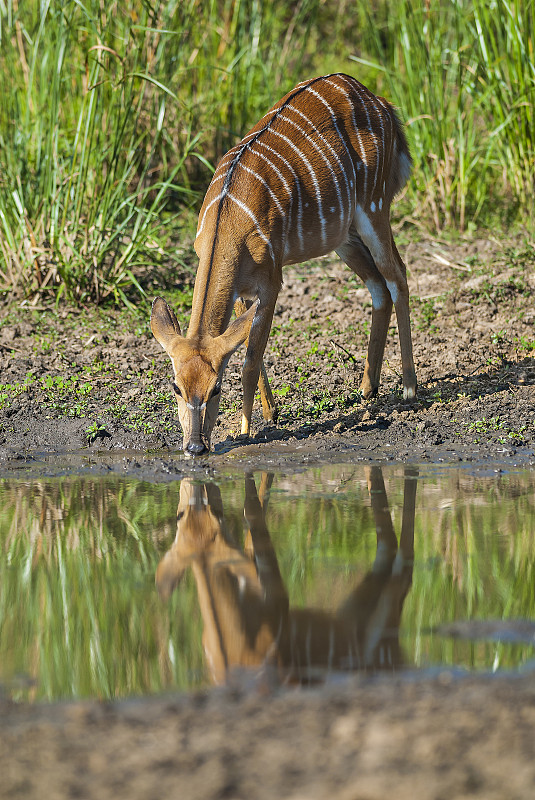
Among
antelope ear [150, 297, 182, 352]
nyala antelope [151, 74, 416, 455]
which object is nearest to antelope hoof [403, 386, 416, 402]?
nyala antelope [151, 74, 416, 455]

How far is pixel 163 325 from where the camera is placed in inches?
223

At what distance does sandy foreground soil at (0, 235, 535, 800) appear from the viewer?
2369mm

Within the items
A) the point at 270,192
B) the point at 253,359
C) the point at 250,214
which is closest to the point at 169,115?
the point at 270,192

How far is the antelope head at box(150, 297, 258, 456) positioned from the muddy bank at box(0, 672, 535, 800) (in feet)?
8.69

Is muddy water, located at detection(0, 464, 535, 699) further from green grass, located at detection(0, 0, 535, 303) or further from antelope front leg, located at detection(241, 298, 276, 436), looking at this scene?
green grass, located at detection(0, 0, 535, 303)

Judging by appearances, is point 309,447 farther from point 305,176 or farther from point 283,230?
point 305,176

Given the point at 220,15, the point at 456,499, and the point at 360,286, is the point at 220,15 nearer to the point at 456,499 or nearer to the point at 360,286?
the point at 360,286

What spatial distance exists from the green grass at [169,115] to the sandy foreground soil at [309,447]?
566 millimetres

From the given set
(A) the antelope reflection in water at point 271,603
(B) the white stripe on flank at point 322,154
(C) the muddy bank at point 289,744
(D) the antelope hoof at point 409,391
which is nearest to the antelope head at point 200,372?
(A) the antelope reflection in water at point 271,603

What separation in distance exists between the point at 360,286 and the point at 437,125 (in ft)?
5.65

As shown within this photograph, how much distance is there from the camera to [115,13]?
8383 mm

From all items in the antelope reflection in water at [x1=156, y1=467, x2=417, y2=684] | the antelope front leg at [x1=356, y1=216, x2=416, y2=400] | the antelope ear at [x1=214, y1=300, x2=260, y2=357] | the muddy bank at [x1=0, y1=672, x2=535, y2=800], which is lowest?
the muddy bank at [x1=0, y1=672, x2=535, y2=800]

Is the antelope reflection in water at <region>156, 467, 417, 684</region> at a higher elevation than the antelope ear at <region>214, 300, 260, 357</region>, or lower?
lower

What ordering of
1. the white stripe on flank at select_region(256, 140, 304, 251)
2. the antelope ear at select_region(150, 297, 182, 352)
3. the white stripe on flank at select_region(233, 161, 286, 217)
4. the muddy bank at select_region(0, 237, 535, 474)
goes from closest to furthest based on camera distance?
the antelope ear at select_region(150, 297, 182, 352) → the muddy bank at select_region(0, 237, 535, 474) → the white stripe on flank at select_region(233, 161, 286, 217) → the white stripe on flank at select_region(256, 140, 304, 251)
